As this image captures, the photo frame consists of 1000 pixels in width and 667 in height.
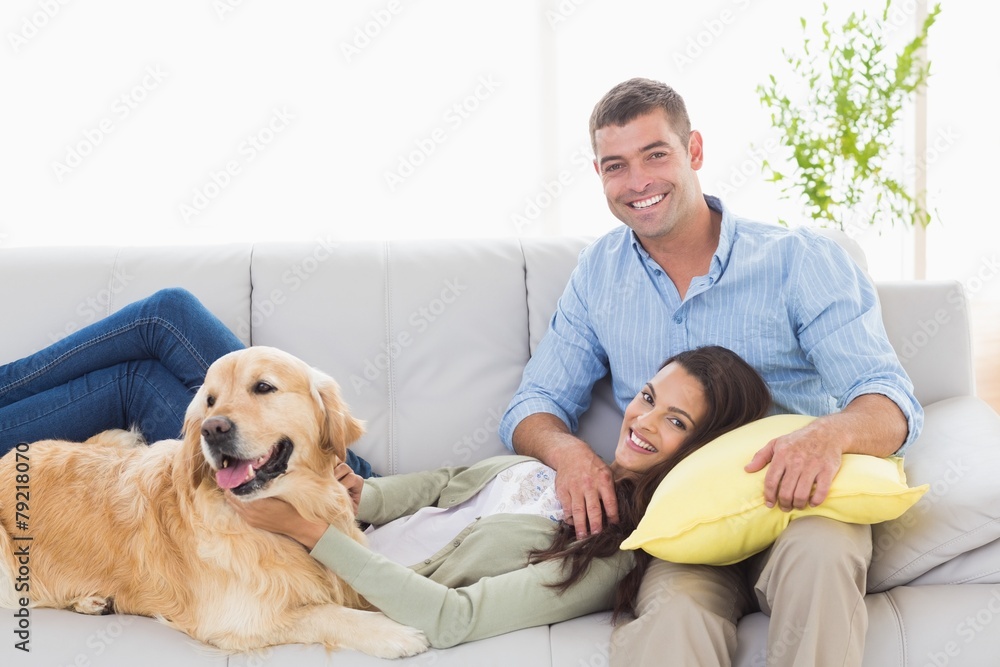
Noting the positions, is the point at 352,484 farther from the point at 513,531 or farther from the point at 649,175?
the point at 649,175

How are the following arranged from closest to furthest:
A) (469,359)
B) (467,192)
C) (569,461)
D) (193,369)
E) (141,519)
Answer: (141,519), (569,461), (193,369), (469,359), (467,192)

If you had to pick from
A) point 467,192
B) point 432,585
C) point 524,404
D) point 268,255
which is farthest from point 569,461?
point 467,192

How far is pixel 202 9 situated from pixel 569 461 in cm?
298

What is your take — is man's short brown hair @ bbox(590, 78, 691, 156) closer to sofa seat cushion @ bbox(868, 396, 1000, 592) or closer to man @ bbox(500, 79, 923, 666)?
man @ bbox(500, 79, 923, 666)

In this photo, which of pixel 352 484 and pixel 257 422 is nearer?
pixel 257 422

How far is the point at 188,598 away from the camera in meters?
1.55

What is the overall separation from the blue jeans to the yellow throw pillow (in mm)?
1123

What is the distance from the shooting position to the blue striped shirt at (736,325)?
1820 millimetres

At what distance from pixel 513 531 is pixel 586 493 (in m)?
0.18

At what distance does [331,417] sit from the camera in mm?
1623

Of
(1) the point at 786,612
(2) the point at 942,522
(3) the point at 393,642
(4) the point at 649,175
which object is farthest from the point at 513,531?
(4) the point at 649,175

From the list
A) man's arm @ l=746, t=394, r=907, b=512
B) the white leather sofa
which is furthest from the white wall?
man's arm @ l=746, t=394, r=907, b=512

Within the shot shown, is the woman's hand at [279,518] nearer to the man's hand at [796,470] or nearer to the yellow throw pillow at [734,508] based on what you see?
the yellow throw pillow at [734,508]

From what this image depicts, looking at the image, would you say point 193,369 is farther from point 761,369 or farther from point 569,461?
point 761,369
